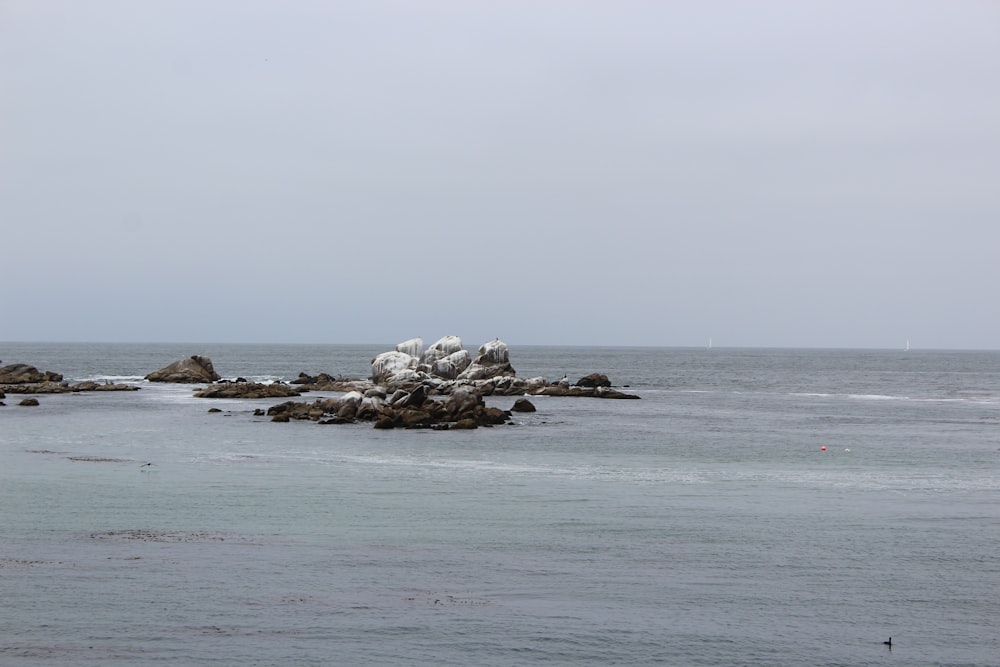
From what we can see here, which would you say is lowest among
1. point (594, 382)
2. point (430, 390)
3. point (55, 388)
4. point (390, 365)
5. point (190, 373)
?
point (55, 388)

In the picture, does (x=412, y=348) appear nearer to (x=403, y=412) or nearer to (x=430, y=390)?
(x=430, y=390)

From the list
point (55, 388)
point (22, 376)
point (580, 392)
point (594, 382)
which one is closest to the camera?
point (55, 388)

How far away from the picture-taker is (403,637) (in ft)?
55.7

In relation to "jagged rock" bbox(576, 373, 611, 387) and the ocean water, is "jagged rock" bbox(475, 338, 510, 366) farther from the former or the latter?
the ocean water

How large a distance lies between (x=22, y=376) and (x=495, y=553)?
9324 cm

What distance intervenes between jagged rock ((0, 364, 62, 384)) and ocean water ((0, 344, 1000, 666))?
56.0 metres

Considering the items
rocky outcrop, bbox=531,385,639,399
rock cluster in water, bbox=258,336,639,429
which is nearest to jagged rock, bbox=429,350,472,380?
rock cluster in water, bbox=258,336,639,429

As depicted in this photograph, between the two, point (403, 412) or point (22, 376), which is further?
point (22, 376)

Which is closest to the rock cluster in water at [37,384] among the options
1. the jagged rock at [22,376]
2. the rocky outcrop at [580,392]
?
the jagged rock at [22,376]

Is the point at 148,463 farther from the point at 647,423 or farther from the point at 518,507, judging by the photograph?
the point at 647,423

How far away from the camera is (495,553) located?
23469mm

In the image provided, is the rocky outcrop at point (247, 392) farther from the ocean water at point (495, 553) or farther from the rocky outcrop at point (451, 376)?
the ocean water at point (495, 553)

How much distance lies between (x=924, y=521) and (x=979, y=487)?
28.8 ft

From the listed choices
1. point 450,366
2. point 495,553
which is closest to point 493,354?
point 450,366
